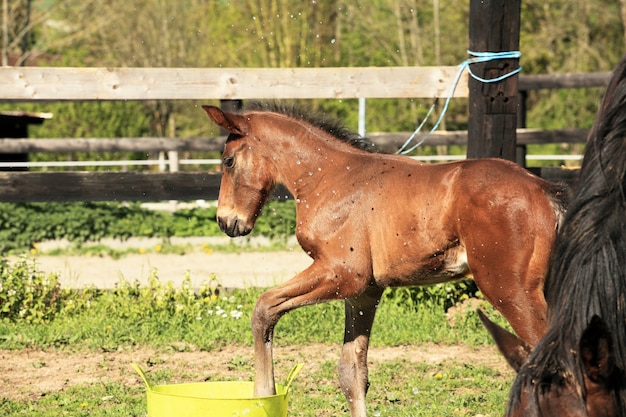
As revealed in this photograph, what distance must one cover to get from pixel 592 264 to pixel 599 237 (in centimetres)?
9

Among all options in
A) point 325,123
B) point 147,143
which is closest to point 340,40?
point 147,143

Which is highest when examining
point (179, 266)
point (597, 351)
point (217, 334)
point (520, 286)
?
point (597, 351)

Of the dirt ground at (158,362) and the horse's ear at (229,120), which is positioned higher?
the horse's ear at (229,120)

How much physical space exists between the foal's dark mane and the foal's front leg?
2264mm

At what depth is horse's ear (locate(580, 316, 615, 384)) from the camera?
1.83 metres

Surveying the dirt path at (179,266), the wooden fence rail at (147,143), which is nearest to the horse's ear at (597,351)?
the dirt path at (179,266)

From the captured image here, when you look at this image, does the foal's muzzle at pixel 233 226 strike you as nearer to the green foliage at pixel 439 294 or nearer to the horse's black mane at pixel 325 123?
the horse's black mane at pixel 325 123

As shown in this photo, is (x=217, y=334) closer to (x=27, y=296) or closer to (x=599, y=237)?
(x=27, y=296)

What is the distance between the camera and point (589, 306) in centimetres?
210

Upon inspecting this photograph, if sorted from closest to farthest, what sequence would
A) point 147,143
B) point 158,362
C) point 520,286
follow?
point 520,286 < point 158,362 < point 147,143

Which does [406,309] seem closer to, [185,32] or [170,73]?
[170,73]

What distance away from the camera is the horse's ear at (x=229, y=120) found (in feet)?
16.0

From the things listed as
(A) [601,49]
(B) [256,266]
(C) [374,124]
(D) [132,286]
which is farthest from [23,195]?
(A) [601,49]

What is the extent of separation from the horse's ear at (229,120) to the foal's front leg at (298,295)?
90cm
